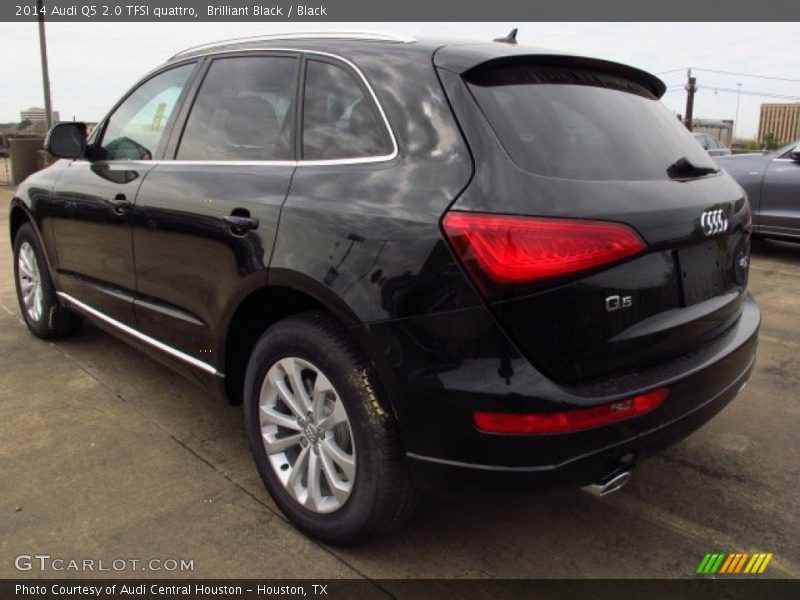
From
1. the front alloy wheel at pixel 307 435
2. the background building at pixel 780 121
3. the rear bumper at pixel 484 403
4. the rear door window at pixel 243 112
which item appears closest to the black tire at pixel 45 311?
the rear door window at pixel 243 112

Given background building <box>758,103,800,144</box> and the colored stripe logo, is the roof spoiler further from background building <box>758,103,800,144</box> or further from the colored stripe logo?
background building <box>758,103,800,144</box>

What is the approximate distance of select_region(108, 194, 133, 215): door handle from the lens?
3191 mm

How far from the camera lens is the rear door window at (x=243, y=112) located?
2639 millimetres

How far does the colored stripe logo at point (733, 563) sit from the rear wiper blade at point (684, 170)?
1.31 metres

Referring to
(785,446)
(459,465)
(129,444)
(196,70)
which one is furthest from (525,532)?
(196,70)

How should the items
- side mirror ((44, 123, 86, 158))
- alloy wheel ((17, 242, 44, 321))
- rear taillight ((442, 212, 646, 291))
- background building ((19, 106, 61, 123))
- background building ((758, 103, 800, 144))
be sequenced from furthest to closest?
background building ((758, 103, 800, 144))
background building ((19, 106, 61, 123))
alloy wheel ((17, 242, 44, 321))
side mirror ((44, 123, 86, 158))
rear taillight ((442, 212, 646, 291))

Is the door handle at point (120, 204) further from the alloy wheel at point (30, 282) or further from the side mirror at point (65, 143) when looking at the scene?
the alloy wheel at point (30, 282)

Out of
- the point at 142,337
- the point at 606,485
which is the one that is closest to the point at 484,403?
the point at 606,485

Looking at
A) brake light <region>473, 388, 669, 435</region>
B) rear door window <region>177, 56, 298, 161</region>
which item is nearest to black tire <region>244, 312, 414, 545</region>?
brake light <region>473, 388, 669, 435</region>

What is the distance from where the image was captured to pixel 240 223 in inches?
98.1

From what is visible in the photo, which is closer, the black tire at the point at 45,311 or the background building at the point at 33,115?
the black tire at the point at 45,311

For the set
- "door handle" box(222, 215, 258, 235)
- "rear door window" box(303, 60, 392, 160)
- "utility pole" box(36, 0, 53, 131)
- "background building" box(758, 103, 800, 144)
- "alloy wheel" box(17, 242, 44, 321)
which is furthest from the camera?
"background building" box(758, 103, 800, 144)

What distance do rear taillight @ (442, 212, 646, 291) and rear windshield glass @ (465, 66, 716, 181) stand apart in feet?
0.66

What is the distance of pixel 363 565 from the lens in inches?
90.7
